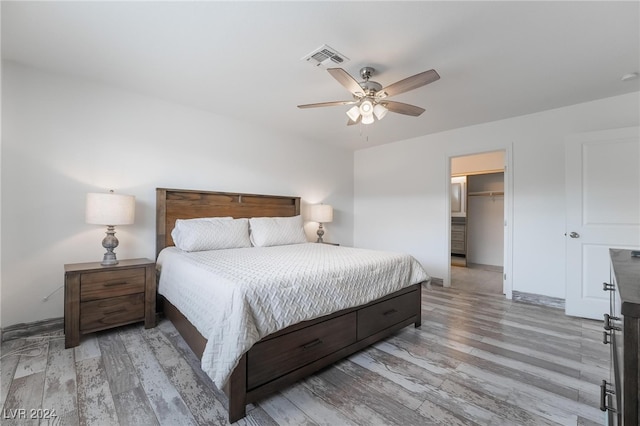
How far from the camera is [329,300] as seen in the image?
1896 mm

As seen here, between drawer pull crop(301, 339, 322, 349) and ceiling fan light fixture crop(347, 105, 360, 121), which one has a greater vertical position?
ceiling fan light fixture crop(347, 105, 360, 121)

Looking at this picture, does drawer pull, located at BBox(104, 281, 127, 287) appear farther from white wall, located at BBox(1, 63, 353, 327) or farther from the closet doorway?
the closet doorway

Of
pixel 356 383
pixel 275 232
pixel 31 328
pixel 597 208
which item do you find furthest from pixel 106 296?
pixel 597 208

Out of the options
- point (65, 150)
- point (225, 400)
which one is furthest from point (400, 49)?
point (65, 150)

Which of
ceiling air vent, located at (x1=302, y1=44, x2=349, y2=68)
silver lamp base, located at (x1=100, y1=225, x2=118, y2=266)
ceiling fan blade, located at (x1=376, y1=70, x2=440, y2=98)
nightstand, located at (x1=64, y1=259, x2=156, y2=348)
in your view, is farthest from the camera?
silver lamp base, located at (x1=100, y1=225, x2=118, y2=266)

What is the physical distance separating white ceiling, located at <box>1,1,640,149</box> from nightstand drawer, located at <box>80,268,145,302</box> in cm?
190

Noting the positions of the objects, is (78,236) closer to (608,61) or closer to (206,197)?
(206,197)

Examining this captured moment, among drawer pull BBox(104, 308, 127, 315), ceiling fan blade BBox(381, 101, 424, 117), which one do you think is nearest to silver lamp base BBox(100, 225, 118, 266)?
drawer pull BBox(104, 308, 127, 315)

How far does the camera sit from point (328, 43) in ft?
6.79

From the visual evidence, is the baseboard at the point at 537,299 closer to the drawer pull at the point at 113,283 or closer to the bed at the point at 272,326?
the bed at the point at 272,326

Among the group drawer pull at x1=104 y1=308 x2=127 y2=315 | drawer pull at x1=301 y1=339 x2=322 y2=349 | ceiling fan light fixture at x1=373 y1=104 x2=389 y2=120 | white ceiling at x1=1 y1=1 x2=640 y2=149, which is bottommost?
drawer pull at x1=104 y1=308 x2=127 y2=315

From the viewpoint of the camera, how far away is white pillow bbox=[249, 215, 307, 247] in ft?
11.1

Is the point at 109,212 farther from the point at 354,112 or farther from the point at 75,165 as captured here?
the point at 354,112

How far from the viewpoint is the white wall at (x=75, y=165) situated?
7.84ft
